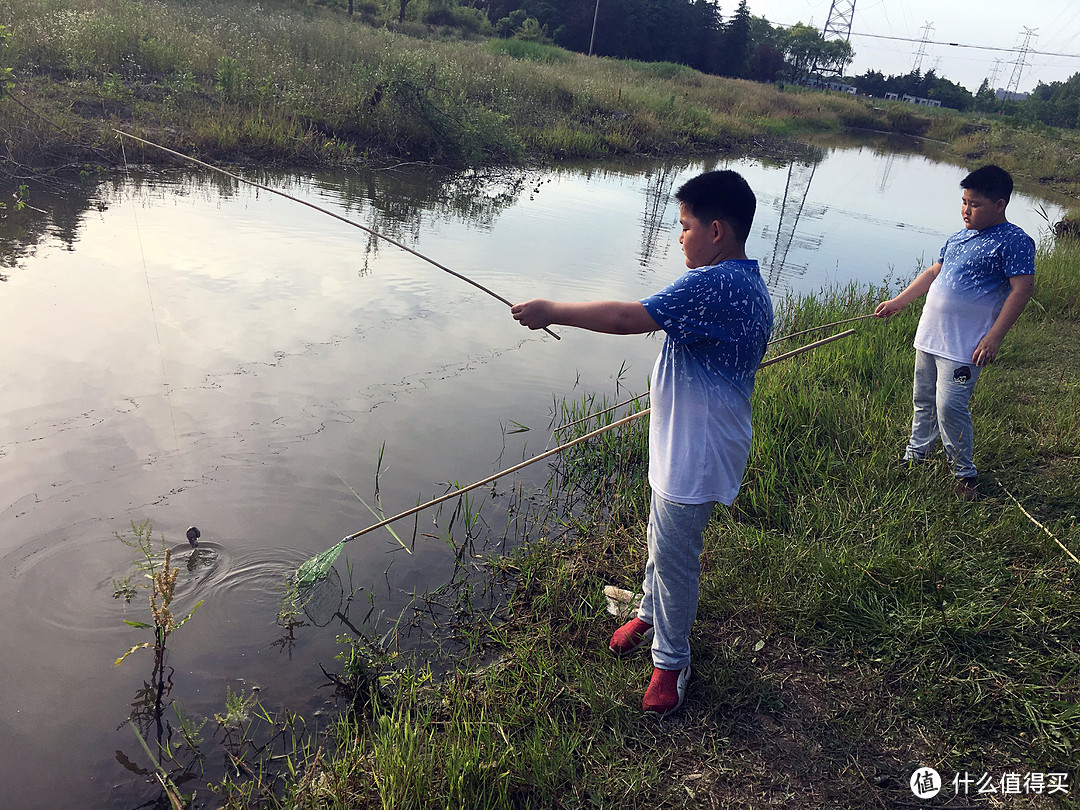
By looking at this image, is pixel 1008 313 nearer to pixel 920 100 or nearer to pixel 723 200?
pixel 723 200

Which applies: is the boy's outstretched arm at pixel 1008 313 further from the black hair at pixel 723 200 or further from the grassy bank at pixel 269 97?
the grassy bank at pixel 269 97

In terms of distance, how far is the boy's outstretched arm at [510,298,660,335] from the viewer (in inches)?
83.3

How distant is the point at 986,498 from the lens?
3.73 m

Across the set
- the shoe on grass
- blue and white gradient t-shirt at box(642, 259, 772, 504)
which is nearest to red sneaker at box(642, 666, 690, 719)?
blue and white gradient t-shirt at box(642, 259, 772, 504)

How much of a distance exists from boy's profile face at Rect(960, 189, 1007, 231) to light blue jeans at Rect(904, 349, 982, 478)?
707mm

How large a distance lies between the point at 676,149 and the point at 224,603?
788 inches

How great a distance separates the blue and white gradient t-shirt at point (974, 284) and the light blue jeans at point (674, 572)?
213cm

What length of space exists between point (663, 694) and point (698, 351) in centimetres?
121

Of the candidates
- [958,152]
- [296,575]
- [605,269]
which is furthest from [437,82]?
[958,152]

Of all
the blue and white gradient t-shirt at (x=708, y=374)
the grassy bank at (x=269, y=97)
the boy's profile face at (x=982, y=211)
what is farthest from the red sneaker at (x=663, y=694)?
the grassy bank at (x=269, y=97)

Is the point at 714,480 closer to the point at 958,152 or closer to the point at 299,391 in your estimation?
the point at 299,391

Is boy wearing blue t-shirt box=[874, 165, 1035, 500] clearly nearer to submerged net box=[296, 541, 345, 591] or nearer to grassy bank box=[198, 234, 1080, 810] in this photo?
grassy bank box=[198, 234, 1080, 810]

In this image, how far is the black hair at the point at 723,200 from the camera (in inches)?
84.8

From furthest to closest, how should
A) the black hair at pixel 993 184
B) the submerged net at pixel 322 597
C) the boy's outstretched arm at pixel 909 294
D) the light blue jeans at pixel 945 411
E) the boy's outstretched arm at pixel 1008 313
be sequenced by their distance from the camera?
the boy's outstretched arm at pixel 909 294 < the light blue jeans at pixel 945 411 < the black hair at pixel 993 184 < the boy's outstretched arm at pixel 1008 313 < the submerged net at pixel 322 597
